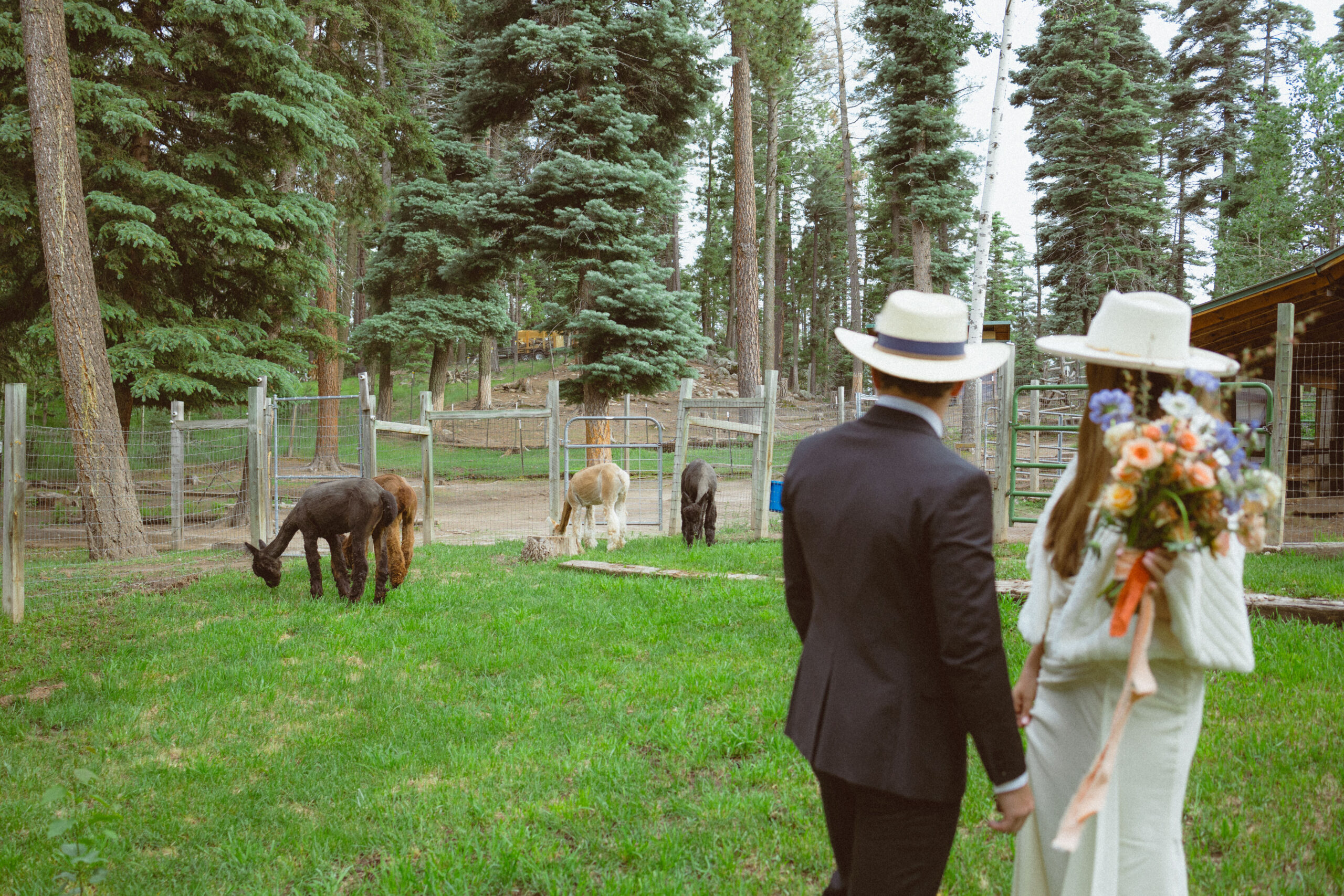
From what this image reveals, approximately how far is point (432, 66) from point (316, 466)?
15539mm

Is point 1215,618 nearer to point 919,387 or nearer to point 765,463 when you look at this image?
point 919,387

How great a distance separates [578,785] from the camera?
4902 millimetres

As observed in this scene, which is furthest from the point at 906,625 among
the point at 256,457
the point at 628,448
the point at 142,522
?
the point at 628,448

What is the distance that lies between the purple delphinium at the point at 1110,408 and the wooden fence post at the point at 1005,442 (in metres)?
Result: 9.75

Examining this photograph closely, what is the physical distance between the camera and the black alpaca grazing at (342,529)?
29.6 feet

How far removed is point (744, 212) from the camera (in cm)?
2548

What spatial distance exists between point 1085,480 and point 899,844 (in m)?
1.11

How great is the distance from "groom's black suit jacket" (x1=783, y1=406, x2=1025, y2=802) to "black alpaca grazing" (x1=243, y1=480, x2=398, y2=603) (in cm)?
744

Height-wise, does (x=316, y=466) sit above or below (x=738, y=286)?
below

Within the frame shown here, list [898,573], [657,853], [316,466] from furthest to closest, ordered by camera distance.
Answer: [316,466], [657,853], [898,573]

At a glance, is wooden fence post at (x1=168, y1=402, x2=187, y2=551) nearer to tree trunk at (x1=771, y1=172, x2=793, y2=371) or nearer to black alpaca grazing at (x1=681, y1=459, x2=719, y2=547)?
black alpaca grazing at (x1=681, y1=459, x2=719, y2=547)

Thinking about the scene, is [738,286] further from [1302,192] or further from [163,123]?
[1302,192]

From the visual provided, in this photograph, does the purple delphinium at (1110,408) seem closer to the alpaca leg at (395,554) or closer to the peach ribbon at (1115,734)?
the peach ribbon at (1115,734)

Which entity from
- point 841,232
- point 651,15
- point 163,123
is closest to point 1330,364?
point 651,15
